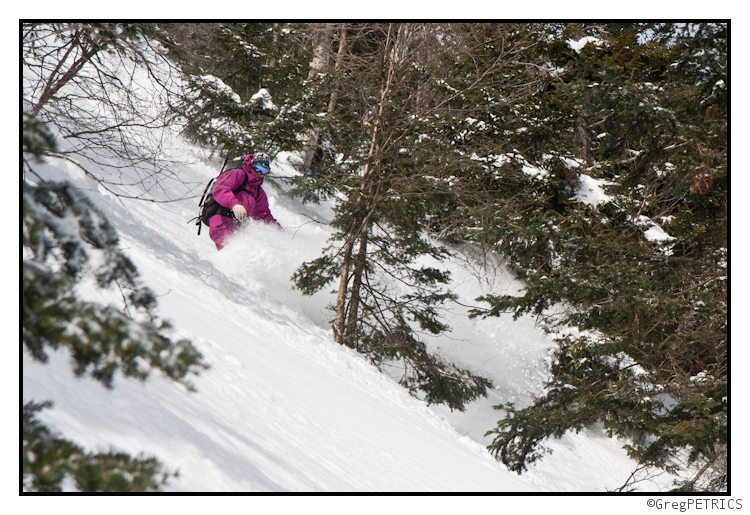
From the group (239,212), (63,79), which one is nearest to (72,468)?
(63,79)

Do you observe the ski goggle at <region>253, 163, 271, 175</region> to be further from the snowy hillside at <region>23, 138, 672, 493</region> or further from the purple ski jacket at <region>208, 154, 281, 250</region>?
the snowy hillside at <region>23, 138, 672, 493</region>

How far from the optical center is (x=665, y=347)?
6801 millimetres

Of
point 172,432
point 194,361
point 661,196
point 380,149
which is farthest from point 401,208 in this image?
point 194,361

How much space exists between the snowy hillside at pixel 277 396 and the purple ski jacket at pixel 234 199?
295 mm

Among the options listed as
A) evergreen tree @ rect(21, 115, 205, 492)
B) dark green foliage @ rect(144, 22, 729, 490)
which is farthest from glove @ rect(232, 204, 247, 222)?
evergreen tree @ rect(21, 115, 205, 492)

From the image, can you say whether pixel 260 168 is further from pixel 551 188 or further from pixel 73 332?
pixel 73 332

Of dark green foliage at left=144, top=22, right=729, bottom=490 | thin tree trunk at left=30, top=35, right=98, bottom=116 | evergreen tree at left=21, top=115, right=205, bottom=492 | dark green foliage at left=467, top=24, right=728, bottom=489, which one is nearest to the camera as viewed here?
evergreen tree at left=21, top=115, right=205, bottom=492

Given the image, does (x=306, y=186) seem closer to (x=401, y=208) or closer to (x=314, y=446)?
(x=401, y=208)

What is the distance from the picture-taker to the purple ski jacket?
831cm

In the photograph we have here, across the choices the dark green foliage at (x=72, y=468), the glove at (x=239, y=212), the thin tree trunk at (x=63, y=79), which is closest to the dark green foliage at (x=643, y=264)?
the glove at (x=239, y=212)

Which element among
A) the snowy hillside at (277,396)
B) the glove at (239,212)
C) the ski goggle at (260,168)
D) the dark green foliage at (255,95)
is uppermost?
the dark green foliage at (255,95)

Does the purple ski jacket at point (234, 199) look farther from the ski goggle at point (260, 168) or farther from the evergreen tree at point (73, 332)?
the evergreen tree at point (73, 332)

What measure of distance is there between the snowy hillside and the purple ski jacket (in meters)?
0.30

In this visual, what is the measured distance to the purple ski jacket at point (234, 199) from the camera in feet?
27.3
